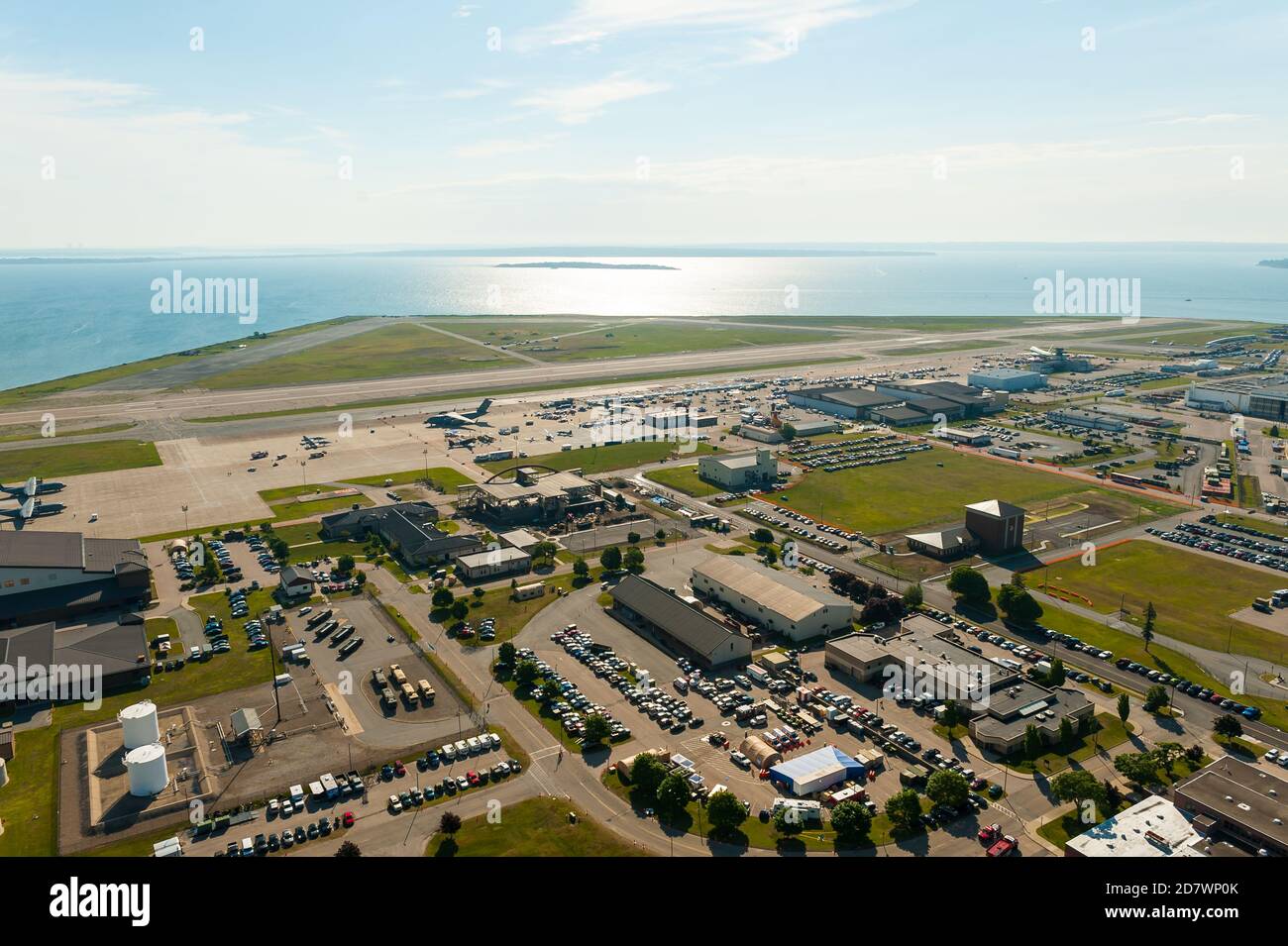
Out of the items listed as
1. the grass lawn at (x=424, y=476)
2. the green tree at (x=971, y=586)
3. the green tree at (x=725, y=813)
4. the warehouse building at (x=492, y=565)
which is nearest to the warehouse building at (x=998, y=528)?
the green tree at (x=971, y=586)

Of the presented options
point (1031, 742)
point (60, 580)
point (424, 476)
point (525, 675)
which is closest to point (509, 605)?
point (525, 675)

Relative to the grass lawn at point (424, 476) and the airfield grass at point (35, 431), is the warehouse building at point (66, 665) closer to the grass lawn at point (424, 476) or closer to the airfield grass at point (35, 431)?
the grass lawn at point (424, 476)

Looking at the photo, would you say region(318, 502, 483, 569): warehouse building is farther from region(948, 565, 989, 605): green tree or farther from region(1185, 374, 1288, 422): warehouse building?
region(1185, 374, 1288, 422): warehouse building

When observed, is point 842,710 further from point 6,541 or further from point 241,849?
point 6,541

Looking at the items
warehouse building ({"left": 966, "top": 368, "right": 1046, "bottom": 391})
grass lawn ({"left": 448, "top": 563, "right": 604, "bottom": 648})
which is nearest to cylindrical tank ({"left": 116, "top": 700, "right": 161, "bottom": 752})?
grass lawn ({"left": 448, "top": 563, "right": 604, "bottom": 648})

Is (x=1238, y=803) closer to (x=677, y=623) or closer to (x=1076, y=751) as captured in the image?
(x=1076, y=751)
